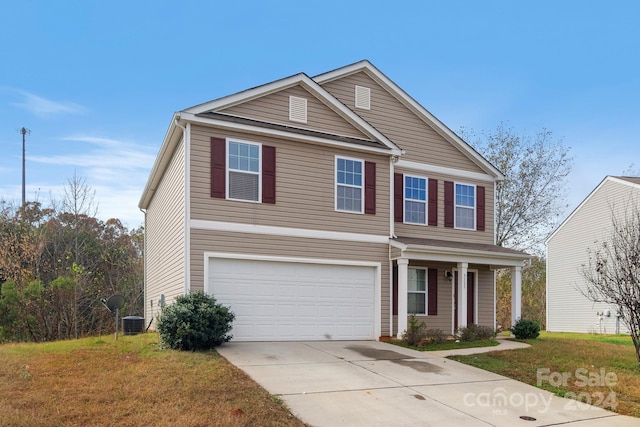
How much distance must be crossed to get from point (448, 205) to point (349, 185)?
13.4 ft

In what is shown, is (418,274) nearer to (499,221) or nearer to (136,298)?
(499,221)

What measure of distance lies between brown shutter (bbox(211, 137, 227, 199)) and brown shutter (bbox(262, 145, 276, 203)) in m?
1.01

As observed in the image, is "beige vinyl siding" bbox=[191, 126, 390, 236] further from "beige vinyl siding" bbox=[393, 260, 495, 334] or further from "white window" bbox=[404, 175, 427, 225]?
"beige vinyl siding" bbox=[393, 260, 495, 334]

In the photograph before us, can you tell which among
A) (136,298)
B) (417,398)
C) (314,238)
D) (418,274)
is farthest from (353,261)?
(136,298)

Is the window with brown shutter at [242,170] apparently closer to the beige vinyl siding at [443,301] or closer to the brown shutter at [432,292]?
the beige vinyl siding at [443,301]

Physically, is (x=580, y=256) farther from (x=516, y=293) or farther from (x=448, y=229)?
(x=448, y=229)

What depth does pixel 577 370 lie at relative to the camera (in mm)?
10297

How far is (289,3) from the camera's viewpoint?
1508cm

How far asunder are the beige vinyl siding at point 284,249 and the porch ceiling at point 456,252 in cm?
74

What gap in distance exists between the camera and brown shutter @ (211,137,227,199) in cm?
1225

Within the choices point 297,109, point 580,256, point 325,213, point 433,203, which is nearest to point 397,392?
point 325,213

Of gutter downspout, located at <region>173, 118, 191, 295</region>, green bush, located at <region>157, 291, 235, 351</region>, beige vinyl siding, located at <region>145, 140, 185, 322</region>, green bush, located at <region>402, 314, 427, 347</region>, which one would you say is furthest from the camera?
green bush, located at <region>402, 314, 427, 347</region>

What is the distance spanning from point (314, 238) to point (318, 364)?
13.5 feet

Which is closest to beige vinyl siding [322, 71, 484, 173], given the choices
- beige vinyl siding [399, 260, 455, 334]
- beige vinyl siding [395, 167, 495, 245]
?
beige vinyl siding [395, 167, 495, 245]
